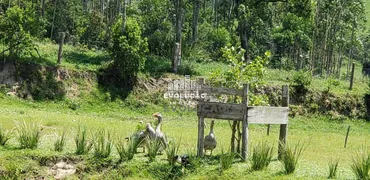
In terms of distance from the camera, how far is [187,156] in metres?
11.9

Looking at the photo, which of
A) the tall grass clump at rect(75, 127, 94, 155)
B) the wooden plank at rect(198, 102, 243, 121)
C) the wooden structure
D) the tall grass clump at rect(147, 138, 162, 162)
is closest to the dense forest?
the wooden structure

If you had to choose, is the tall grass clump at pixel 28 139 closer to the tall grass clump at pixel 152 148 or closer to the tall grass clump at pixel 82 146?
the tall grass clump at pixel 82 146

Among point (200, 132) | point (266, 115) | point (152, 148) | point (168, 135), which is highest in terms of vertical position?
point (266, 115)

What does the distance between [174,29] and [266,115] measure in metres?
35.2

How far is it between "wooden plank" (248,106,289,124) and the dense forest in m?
7.22

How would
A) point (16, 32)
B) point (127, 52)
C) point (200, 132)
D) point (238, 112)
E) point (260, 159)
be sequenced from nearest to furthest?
1. point (260, 159)
2. point (238, 112)
3. point (200, 132)
4. point (16, 32)
5. point (127, 52)

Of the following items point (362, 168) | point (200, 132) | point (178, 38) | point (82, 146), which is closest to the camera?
point (362, 168)

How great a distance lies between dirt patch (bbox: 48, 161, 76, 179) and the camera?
11762mm

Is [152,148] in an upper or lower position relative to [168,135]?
upper

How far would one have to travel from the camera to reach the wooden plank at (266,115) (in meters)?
12.1

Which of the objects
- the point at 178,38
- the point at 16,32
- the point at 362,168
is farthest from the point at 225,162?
the point at 178,38

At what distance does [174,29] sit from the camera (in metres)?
46.8

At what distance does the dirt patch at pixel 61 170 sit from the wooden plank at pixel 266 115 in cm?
457

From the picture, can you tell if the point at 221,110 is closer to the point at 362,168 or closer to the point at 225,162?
the point at 225,162
